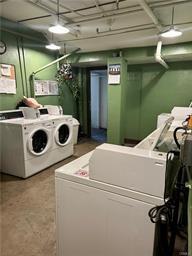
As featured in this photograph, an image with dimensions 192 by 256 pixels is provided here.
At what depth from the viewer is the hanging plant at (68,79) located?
15.4 ft

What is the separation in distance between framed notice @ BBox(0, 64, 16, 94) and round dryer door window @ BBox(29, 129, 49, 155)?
98 cm

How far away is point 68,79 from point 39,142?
2363 mm

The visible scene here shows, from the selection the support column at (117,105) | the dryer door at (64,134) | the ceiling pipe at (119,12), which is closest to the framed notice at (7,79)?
the dryer door at (64,134)

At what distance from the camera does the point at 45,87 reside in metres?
4.27

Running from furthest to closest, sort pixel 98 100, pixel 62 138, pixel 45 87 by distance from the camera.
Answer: pixel 98 100
pixel 45 87
pixel 62 138

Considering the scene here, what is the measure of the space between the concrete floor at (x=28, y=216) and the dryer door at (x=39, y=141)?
0.42 m

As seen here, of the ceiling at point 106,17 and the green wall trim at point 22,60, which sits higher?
the ceiling at point 106,17

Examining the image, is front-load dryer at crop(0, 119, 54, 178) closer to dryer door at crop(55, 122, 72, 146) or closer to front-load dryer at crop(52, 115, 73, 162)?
front-load dryer at crop(52, 115, 73, 162)

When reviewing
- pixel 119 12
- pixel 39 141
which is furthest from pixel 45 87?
pixel 119 12

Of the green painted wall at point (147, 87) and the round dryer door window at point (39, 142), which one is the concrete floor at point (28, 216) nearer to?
the round dryer door window at point (39, 142)

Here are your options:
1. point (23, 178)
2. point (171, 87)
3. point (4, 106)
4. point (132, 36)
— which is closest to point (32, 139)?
point (23, 178)

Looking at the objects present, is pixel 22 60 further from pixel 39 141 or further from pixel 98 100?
pixel 98 100

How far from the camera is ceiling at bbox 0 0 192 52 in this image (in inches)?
90.7

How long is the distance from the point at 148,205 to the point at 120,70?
11.9ft
